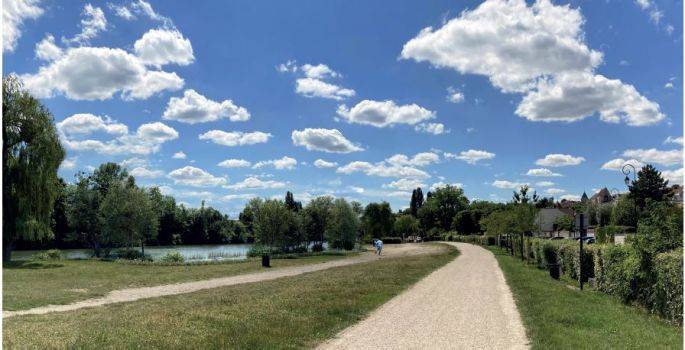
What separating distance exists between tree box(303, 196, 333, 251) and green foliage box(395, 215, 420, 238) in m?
55.7

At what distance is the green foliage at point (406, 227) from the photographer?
117 metres

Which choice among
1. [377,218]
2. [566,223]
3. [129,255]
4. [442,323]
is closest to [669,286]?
[442,323]

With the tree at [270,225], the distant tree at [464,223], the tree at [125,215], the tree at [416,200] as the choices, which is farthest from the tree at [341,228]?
the tree at [416,200]

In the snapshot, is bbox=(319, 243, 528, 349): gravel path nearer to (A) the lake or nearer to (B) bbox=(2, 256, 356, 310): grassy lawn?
(B) bbox=(2, 256, 356, 310): grassy lawn

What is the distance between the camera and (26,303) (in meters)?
13.8

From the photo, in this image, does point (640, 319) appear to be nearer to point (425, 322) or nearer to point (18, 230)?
point (425, 322)

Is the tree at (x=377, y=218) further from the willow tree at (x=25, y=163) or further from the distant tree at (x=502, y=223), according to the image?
the willow tree at (x=25, y=163)

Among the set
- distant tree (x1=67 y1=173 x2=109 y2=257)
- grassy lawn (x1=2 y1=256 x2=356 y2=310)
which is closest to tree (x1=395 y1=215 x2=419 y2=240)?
distant tree (x1=67 y1=173 x2=109 y2=257)

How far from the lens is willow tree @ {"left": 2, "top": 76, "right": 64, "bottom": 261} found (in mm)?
30031

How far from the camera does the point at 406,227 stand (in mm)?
118812

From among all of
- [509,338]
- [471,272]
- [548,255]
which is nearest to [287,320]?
[509,338]

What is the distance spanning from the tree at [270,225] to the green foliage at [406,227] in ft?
222

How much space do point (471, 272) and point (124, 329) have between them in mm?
19427

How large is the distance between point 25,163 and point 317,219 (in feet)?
115
